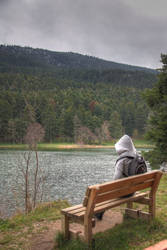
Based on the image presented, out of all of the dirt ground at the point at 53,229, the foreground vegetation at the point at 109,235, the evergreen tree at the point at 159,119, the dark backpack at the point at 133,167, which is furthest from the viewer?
the evergreen tree at the point at 159,119

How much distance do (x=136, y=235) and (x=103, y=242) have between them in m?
0.59

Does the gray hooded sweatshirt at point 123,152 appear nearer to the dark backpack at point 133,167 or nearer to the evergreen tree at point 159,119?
the dark backpack at point 133,167

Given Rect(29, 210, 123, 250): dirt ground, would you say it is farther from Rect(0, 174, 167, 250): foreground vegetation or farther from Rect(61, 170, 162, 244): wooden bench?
Rect(61, 170, 162, 244): wooden bench

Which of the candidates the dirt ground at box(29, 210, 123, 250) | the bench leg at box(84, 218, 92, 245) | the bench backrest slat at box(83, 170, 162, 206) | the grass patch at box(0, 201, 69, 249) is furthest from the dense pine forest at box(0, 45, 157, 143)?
the bench leg at box(84, 218, 92, 245)

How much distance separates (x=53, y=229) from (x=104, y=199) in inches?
66.8

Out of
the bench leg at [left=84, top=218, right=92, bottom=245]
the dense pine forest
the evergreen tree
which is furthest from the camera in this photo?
the dense pine forest

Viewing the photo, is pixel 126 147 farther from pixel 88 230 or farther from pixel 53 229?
pixel 53 229

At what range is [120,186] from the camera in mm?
4012

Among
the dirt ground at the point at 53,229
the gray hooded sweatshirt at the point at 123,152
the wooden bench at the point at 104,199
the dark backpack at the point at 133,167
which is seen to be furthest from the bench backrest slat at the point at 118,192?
the dirt ground at the point at 53,229

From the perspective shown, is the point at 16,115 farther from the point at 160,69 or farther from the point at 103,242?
the point at 103,242

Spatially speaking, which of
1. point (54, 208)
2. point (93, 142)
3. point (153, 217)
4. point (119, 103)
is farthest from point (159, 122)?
point (119, 103)

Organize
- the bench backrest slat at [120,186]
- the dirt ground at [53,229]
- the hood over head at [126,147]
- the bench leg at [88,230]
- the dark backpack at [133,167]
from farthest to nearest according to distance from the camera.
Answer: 1. the hood over head at [126,147]
2. the dark backpack at [133,167]
3. the dirt ground at [53,229]
4. the bench leg at [88,230]
5. the bench backrest slat at [120,186]

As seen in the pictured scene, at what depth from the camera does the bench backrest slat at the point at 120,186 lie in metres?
3.63

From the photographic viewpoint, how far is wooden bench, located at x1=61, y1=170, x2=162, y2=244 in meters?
3.66
